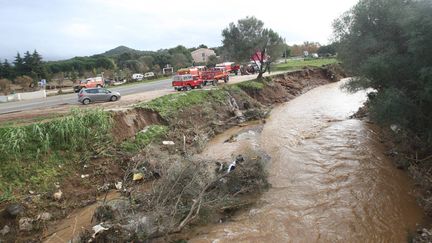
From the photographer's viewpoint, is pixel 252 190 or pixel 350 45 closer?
pixel 252 190

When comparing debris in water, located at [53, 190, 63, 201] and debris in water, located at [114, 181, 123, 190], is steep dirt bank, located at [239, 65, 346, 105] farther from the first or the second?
debris in water, located at [53, 190, 63, 201]

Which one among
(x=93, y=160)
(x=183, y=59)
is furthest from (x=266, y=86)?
(x=183, y=59)

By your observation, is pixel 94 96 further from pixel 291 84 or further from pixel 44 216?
pixel 291 84

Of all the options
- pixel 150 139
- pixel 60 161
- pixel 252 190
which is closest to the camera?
pixel 252 190

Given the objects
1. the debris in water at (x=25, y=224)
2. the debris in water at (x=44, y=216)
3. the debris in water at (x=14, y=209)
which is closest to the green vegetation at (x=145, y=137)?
the debris in water at (x=44, y=216)

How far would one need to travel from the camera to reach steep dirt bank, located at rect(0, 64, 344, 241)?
39.3ft

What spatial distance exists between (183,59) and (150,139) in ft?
220

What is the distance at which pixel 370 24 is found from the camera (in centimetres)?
1733

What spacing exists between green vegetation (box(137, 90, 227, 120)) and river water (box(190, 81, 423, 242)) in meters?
3.97

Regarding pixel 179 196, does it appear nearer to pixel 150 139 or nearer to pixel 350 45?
pixel 150 139

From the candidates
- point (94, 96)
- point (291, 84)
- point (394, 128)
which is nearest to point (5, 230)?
point (94, 96)

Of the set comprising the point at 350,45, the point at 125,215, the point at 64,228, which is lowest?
the point at 64,228

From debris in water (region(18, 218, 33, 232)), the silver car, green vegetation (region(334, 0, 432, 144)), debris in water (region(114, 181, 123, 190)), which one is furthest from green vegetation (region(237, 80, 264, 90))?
debris in water (region(18, 218, 33, 232))

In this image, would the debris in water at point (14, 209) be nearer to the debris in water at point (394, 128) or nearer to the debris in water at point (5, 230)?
the debris in water at point (5, 230)
